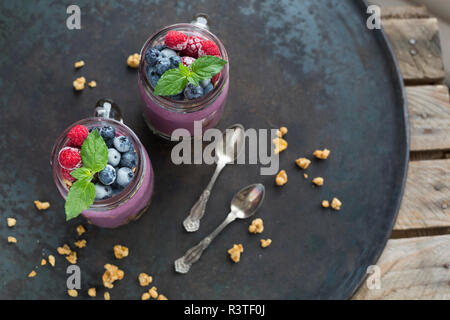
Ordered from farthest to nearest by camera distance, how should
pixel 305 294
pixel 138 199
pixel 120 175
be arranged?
pixel 305 294
pixel 138 199
pixel 120 175

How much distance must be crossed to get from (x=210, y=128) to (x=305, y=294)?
519 millimetres

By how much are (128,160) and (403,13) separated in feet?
3.68

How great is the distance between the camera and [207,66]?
0.94 metres

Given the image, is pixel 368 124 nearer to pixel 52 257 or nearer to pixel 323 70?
pixel 323 70

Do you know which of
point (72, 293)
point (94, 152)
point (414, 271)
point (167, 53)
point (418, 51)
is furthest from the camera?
point (418, 51)

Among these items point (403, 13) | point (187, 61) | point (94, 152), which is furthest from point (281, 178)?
point (403, 13)

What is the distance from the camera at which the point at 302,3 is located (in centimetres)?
127

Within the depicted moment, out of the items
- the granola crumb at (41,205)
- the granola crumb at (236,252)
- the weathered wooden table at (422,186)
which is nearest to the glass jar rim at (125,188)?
the granola crumb at (41,205)

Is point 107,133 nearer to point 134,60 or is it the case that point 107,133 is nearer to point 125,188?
point 125,188

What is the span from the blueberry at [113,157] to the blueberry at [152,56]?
210mm

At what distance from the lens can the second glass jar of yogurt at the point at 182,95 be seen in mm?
978

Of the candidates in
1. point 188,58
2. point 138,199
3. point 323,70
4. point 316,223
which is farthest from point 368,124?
point 138,199

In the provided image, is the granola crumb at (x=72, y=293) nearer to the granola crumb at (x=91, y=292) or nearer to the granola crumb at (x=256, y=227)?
the granola crumb at (x=91, y=292)

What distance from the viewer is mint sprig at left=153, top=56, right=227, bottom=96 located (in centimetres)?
92
